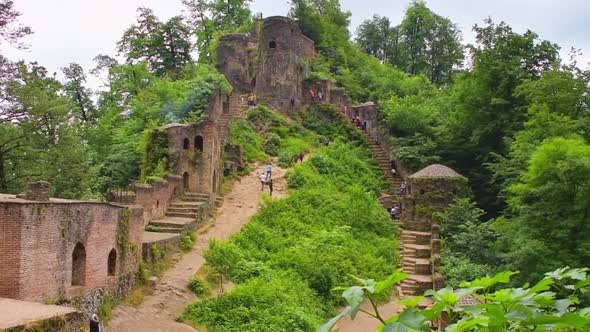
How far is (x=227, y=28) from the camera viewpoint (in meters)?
55.2

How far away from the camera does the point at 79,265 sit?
→ 1545cm

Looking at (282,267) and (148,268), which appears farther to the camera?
(282,267)

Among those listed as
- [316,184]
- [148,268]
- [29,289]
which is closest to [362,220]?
[316,184]

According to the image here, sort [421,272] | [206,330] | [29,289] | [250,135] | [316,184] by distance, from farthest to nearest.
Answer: [250,135], [316,184], [421,272], [206,330], [29,289]

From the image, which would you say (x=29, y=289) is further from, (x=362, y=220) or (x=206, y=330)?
(x=362, y=220)

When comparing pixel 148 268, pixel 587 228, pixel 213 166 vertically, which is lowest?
pixel 148 268

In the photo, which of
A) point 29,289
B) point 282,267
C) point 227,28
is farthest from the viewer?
point 227,28

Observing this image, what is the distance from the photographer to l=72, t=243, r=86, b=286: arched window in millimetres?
15359

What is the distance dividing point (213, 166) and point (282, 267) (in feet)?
25.0

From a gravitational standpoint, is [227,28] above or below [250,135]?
above

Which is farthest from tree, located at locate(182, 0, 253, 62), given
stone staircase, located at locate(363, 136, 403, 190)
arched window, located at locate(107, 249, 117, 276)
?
arched window, located at locate(107, 249, 117, 276)

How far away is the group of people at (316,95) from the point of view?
4262cm

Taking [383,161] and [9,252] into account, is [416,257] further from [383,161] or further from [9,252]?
[9,252]

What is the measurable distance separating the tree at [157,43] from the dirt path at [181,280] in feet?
81.6
